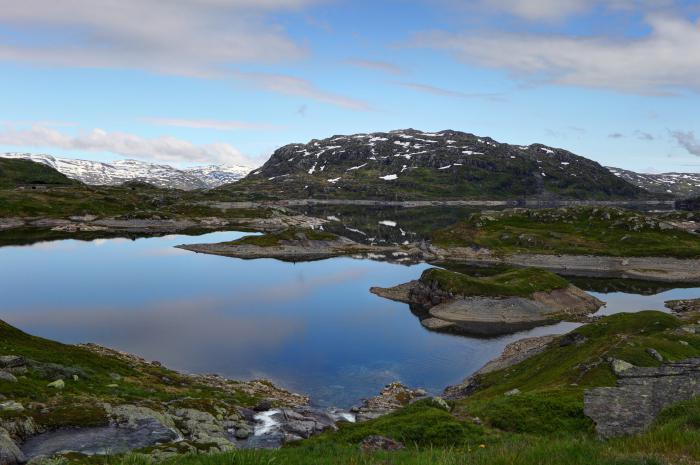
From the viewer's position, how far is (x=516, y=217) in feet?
650

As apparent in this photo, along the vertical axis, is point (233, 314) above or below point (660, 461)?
below

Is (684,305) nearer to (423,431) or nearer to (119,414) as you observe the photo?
(423,431)

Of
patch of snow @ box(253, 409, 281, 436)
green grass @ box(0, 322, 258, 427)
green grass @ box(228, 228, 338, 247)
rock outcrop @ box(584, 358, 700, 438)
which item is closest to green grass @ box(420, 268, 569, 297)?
green grass @ box(0, 322, 258, 427)

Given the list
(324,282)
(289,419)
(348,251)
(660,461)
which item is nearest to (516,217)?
(348,251)

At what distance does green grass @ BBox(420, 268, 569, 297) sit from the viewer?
101625mm

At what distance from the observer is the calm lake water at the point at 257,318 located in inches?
2667

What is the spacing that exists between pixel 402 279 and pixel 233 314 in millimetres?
52698

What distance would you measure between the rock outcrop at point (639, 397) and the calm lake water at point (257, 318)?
109 ft

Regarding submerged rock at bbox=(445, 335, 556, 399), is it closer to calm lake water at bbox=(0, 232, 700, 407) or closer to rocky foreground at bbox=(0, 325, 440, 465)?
calm lake water at bbox=(0, 232, 700, 407)

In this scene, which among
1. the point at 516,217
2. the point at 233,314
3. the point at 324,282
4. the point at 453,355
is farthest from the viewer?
Result: the point at 516,217

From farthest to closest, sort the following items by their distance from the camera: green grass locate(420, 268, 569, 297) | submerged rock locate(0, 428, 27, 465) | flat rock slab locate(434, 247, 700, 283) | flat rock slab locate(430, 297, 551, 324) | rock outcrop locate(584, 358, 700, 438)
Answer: flat rock slab locate(434, 247, 700, 283) < green grass locate(420, 268, 569, 297) < flat rock slab locate(430, 297, 551, 324) < rock outcrop locate(584, 358, 700, 438) < submerged rock locate(0, 428, 27, 465)

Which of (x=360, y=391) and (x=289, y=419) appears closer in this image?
(x=289, y=419)

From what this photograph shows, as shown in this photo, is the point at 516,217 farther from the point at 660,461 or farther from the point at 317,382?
the point at 660,461

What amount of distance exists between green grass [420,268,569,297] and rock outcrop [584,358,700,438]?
69.0 m
